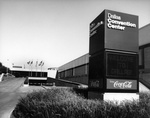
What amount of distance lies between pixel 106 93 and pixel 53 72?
111601mm

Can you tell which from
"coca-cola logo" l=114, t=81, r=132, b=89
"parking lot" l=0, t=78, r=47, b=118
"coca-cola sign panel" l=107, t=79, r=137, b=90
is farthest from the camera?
"parking lot" l=0, t=78, r=47, b=118

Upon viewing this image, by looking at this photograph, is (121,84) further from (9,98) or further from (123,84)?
(9,98)

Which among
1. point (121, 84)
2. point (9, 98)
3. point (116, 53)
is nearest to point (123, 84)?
point (121, 84)

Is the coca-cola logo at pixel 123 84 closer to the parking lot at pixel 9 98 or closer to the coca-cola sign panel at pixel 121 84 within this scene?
the coca-cola sign panel at pixel 121 84

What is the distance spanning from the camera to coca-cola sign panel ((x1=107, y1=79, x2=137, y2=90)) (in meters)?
10.1

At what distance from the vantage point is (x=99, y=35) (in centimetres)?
1098

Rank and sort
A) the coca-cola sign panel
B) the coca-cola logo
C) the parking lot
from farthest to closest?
the parking lot → the coca-cola logo → the coca-cola sign panel

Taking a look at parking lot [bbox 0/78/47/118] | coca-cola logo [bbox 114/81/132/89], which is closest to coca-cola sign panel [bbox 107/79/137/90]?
coca-cola logo [bbox 114/81/132/89]

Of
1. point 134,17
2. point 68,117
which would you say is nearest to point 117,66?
point 134,17

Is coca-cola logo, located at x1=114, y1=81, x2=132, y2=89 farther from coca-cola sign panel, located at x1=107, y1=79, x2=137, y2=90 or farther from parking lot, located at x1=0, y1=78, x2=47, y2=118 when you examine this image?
parking lot, located at x1=0, y1=78, x2=47, y2=118

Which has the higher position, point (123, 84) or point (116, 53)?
point (116, 53)

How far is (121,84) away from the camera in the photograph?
1037cm

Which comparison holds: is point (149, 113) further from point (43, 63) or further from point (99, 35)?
point (43, 63)

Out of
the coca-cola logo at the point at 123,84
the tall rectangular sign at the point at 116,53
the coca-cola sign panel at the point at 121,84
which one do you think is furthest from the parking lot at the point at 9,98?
the coca-cola logo at the point at 123,84
